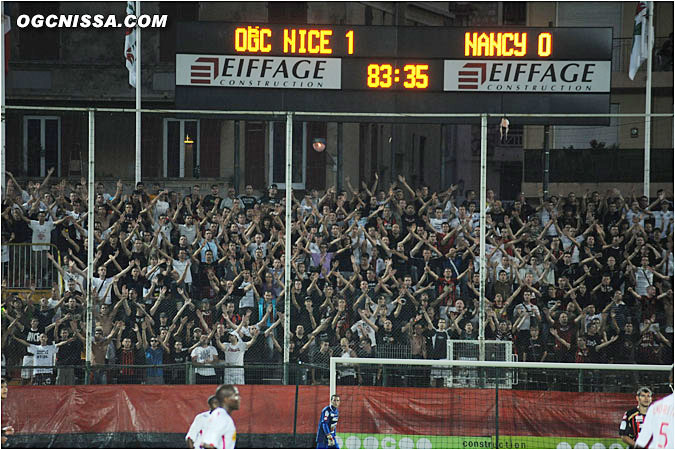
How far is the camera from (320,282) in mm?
15156

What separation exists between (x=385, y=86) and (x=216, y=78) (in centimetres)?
287

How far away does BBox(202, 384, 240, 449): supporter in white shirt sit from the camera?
9602 millimetres

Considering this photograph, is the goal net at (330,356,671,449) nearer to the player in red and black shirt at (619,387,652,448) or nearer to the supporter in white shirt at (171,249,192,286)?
the player in red and black shirt at (619,387,652,448)

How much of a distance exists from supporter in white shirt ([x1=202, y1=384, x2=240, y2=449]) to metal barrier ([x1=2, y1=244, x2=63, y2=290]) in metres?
6.77

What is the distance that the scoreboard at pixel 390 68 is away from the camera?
1689 cm

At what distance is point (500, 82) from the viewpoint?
17172 mm

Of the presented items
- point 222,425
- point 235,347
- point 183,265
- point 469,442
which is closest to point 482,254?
point 469,442

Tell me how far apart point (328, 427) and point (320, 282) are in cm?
289

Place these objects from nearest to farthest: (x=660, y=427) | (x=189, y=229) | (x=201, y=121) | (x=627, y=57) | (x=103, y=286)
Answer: (x=660, y=427) < (x=103, y=286) < (x=189, y=229) < (x=201, y=121) < (x=627, y=57)

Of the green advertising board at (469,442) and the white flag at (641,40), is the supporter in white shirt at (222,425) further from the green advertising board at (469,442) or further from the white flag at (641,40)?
the white flag at (641,40)

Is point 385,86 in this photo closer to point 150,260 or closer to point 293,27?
point 293,27

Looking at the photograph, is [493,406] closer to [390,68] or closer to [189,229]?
[189,229]

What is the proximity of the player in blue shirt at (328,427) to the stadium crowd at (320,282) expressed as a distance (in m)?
1.32

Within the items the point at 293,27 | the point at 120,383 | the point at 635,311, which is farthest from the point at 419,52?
the point at 120,383
